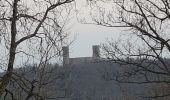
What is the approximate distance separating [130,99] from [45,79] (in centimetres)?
2308

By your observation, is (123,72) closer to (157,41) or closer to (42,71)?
(157,41)

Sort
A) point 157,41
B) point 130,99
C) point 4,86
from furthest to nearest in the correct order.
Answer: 1. point 130,99
2. point 157,41
3. point 4,86

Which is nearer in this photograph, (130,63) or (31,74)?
(130,63)

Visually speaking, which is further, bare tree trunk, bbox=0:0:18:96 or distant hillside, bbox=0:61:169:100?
distant hillside, bbox=0:61:169:100

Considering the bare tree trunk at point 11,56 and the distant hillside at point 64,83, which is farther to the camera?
the distant hillside at point 64,83

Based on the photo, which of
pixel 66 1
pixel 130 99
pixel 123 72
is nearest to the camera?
pixel 66 1

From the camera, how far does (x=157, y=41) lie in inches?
556

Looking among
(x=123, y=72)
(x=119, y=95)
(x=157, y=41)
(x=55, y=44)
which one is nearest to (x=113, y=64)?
(x=123, y=72)

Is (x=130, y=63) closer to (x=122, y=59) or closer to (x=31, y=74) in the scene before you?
(x=122, y=59)

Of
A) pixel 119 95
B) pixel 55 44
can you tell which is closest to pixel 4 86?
pixel 55 44

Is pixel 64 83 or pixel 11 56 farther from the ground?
pixel 11 56

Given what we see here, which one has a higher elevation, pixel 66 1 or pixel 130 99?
pixel 66 1

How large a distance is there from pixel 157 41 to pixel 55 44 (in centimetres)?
374

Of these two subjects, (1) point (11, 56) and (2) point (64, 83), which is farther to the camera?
(2) point (64, 83)
